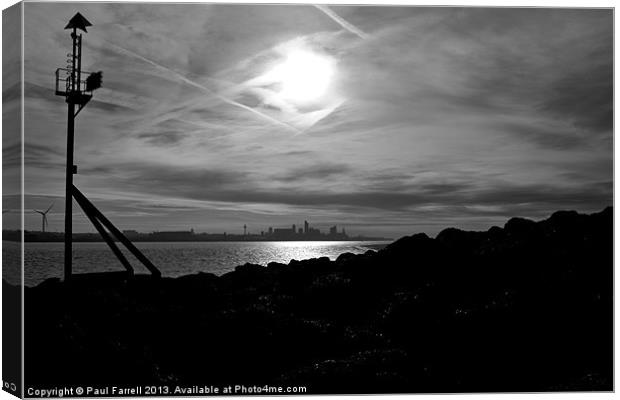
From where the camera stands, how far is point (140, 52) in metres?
11.0

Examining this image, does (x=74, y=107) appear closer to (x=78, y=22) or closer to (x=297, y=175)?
(x=78, y=22)

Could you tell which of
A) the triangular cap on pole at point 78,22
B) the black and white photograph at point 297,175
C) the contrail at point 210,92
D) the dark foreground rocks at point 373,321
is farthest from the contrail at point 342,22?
the dark foreground rocks at point 373,321

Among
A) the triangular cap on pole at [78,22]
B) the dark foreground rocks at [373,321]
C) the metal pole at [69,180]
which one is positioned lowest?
the dark foreground rocks at [373,321]

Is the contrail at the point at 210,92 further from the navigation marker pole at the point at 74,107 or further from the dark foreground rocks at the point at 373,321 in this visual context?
the dark foreground rocks at the point at 373,321

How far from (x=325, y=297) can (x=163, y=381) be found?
407cm

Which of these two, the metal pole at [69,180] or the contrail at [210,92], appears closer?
the metal pole at [69,180]

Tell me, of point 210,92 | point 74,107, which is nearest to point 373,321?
point 210,92

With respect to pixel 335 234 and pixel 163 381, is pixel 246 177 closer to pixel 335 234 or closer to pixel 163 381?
pixel 335 234

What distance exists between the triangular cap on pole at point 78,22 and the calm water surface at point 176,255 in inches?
136

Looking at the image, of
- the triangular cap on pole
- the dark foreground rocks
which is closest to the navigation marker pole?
the triangular cap on pole

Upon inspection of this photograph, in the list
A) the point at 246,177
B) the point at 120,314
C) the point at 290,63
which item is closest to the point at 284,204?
the point at 246,177

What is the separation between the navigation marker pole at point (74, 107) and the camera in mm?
10711

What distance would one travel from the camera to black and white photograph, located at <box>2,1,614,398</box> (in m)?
10.6

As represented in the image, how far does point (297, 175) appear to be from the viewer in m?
11.6
